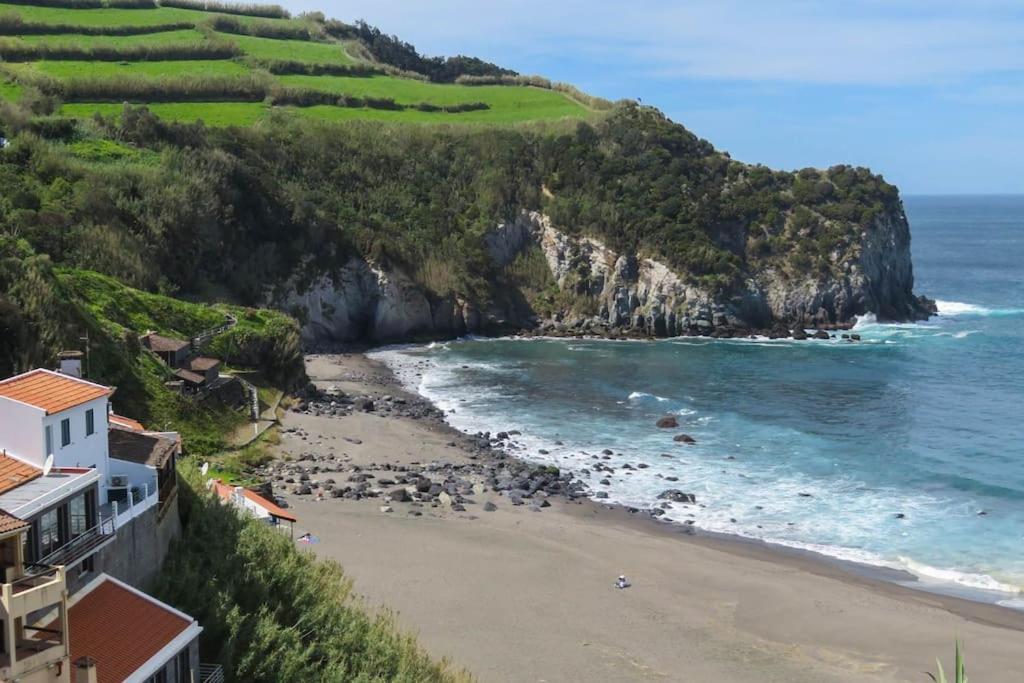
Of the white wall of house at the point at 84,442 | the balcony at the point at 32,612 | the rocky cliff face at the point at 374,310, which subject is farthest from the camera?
the rocky cliff face at the point at 374,310

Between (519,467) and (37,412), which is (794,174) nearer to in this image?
(519,467)

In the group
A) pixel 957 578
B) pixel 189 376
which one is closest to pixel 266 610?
pixel 957 578

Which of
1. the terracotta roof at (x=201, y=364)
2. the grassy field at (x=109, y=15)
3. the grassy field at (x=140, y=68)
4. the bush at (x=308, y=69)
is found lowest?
the terracotta roof at (x=201, y=364)

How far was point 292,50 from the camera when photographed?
97.8 metres

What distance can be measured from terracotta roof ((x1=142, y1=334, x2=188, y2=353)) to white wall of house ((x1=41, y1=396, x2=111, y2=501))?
2410 centimetres

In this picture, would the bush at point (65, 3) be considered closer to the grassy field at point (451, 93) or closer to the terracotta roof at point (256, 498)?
the grassy field at point (451, 93)

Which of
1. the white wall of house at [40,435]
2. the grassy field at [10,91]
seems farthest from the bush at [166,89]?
the white wall of house at [40,435]

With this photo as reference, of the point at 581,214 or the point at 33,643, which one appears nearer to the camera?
the point at 33,643

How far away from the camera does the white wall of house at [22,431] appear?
1471 cm

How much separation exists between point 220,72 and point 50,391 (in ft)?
255

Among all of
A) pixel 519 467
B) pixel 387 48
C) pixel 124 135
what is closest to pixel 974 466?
pixel 519 467

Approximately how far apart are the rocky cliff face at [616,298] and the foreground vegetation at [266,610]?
48.6m

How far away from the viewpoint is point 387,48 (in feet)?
379

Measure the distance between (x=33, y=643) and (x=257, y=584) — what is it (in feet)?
22.5
